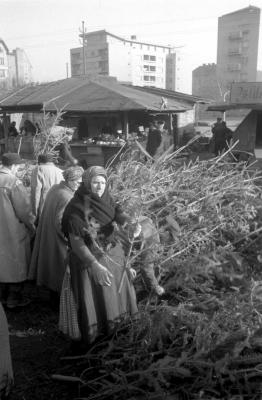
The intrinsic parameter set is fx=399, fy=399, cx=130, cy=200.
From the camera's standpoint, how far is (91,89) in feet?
45.5

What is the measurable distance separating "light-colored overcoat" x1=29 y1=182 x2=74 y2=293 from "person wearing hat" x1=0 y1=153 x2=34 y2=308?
0.38 ft

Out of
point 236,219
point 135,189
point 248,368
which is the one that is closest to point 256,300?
point 248,368

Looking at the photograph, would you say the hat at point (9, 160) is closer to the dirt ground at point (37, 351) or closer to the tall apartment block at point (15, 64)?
the dirt ground at point (37, 351)

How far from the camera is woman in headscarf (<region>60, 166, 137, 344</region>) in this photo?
276 centimetres

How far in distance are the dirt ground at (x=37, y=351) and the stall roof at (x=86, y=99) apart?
754cm

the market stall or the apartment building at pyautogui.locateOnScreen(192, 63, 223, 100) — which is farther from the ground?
the apartment building at pyautogui.locateOnScreen(192, 63, 223, 100)

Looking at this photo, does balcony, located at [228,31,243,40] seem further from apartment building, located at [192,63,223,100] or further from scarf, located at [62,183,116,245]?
scarf, located at [62,183,116,245]

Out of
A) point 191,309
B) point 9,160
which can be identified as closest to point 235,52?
point 9,160

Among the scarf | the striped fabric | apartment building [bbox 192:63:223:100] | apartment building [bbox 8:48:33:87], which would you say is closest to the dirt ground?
the striped fabric

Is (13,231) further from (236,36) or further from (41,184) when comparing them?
→ (236,36)

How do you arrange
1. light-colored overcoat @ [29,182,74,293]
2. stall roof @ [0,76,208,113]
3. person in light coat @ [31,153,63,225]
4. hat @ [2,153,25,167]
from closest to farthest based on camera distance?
light-colored overcoat @ [29,182,74,293], hat @ [2,153,25,167], person in light coat @ [31,153,63,225], stall roof @ [0,76,208,113]

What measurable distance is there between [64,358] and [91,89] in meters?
12.1

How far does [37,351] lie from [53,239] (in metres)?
1.11

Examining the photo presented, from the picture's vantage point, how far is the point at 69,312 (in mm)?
2893
